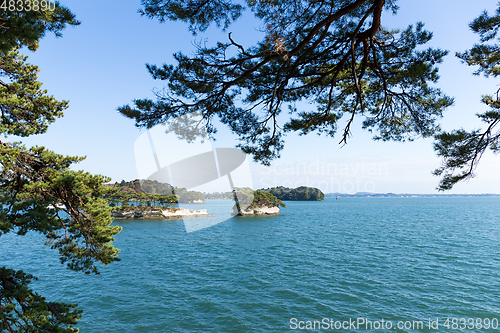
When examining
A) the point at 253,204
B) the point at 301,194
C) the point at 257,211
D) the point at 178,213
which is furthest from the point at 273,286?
the point at 301,194

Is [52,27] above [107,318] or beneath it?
above

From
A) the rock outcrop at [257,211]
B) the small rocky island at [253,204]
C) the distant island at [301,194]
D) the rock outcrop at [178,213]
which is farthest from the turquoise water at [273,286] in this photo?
the distant island at [301,194]

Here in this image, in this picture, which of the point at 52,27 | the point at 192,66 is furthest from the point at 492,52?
the point at 52,27

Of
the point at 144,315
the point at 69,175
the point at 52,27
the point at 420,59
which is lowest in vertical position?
the point at 144,315

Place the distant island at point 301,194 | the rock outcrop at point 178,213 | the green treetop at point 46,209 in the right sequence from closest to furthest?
the green treetop at point 46,209 < the rock outcrop at point 178,213 < the distant island at point 301,194

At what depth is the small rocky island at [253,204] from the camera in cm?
5186

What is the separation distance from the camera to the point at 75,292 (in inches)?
431

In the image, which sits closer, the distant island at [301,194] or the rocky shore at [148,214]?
the rocky shore at [148,214]

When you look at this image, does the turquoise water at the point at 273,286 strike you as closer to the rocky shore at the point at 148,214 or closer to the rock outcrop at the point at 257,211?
the rocky shore at the point at 148,214

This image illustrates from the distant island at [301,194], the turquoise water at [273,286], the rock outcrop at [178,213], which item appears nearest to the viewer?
the turquoise water at [273,286]

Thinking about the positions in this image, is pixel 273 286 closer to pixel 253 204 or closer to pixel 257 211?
pixel 257 211

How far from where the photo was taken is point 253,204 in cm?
5306

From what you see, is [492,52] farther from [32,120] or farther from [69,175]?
[32,120]

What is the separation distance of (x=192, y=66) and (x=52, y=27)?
264 centimetres
